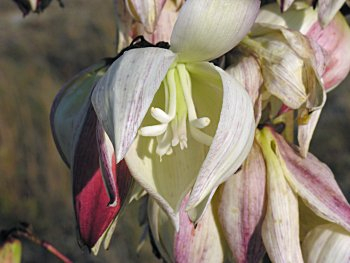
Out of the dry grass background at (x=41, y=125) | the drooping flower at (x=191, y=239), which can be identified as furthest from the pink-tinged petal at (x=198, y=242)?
the dry grass background at (x=41, y=125)

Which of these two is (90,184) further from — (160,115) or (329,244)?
(329,244)

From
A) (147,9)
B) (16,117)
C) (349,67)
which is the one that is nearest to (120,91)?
(147,9)

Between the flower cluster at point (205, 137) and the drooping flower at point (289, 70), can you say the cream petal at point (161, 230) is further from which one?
the drooping flower at point (289, 70)

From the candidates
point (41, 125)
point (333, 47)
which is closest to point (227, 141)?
point (333, 47)

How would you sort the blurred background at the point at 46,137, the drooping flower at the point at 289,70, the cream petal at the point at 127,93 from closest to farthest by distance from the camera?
the cream petal at the point at 127,93 < the drooping flower at the point at 289,70 < the blurred background at the point at 46,137

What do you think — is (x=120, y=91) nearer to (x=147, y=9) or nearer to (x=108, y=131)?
(x=108, y=131)

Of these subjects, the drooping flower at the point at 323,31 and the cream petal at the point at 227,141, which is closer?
the cream petal at the point at 227,141
